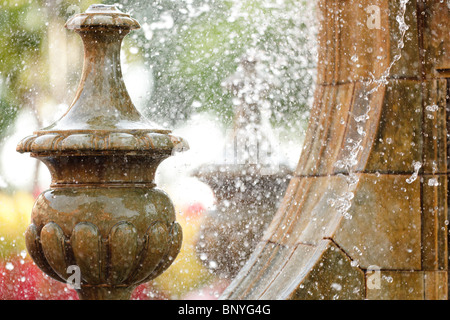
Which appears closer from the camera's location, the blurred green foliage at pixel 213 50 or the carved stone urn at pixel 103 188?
the carved stone urn at pixel 103 188

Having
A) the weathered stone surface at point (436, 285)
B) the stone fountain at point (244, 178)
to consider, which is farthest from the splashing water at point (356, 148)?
the stone fountain at point (244, 178)

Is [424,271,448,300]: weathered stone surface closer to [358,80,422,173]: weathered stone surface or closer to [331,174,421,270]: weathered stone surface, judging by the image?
[331,174,421,270]: weathered stone surface

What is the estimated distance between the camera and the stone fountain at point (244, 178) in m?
5.21

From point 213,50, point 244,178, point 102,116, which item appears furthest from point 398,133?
point 213,50

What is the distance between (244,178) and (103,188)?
7.75ft

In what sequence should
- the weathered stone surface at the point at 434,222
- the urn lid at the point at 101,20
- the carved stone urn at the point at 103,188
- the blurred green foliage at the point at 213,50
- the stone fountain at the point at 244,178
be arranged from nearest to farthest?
the carved stone urn at the point at 103,188, the urn lid at the point at 101,20, the weathered stone surface at the point at 434,222, the stone fountain at the point at 244,178, the blurred green foliage at the point at 213,50

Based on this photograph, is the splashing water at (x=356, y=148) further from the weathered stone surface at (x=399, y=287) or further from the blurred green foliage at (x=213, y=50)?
the blurred green foliage at (x=213, y=50)

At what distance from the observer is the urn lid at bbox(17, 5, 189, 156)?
3.02 metres

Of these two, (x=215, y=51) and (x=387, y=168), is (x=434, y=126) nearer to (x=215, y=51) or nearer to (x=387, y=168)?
(x=387, y=168)

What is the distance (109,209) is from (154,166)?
31cm

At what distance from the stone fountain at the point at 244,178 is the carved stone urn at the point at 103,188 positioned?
1989 mm

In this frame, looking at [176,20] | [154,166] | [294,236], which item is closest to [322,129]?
[294,236]

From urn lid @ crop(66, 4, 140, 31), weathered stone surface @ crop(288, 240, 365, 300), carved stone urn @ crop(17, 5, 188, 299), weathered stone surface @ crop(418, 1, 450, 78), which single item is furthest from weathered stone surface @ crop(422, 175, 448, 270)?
urn lid @ crop(66, 4, 140, 31)
